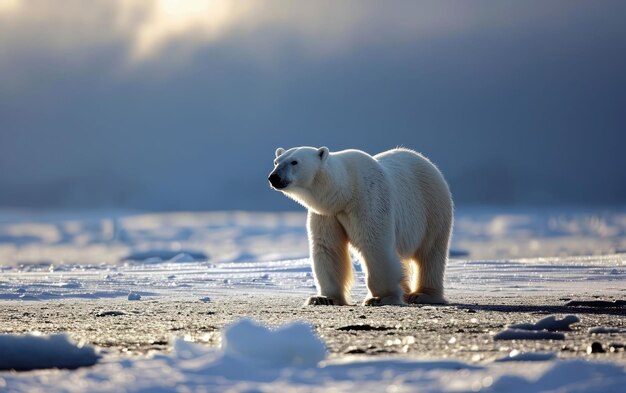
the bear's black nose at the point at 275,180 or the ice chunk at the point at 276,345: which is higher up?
the bear's black nose at the point at 275,180

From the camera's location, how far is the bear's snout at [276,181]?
27.9ft

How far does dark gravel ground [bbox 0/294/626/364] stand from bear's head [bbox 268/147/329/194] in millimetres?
1120

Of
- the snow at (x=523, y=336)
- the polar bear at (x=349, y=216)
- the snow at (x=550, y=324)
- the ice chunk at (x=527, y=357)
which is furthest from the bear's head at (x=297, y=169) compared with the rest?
the ice chunk at (x=527, y=357)

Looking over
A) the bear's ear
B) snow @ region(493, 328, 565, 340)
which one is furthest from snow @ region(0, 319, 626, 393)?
the bear's ear

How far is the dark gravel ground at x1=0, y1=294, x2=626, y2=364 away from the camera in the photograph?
420cm

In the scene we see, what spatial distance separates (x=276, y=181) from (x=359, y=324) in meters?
3.06

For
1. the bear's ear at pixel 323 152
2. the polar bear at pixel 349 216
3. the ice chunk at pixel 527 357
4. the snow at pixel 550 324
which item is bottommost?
the snow at pixel 550 324

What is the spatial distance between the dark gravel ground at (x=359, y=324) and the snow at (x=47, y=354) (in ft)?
1.51

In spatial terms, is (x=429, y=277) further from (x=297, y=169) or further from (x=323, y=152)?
(x=297, y=169)

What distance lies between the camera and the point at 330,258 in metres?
8.91

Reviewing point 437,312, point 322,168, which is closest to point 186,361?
point 437,312

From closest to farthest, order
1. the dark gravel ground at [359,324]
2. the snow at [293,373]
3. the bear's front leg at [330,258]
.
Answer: the snow at [293,373], the dark gravel ground at [359,324], the bear's front leg at [330,258]

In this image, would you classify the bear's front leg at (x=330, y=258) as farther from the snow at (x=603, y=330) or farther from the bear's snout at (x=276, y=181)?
the snow at (x=603, y=330)

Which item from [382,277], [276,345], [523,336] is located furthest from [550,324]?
[382,277]
